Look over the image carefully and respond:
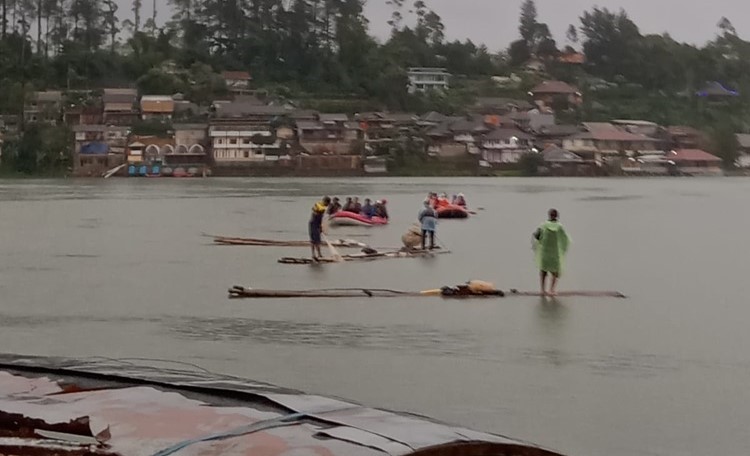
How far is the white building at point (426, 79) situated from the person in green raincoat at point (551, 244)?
87381 millimetres

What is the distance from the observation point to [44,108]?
8488 cm

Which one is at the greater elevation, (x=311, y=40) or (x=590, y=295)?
(x=311, y=40)

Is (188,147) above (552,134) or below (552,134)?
below

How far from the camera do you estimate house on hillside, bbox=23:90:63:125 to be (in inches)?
3295

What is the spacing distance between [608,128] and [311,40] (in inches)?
1053

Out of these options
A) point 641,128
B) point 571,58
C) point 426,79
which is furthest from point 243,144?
point 571,58

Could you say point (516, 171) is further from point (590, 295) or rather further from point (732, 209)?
point (590, 295)

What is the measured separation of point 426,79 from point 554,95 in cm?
1149

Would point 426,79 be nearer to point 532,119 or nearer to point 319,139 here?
point 532,119

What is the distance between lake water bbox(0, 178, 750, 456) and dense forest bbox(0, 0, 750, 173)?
225 feet

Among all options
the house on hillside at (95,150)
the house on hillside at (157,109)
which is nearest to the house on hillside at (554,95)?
the house on hillside at (157,109)

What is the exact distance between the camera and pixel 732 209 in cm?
4809

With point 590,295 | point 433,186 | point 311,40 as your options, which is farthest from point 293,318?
point 311,40

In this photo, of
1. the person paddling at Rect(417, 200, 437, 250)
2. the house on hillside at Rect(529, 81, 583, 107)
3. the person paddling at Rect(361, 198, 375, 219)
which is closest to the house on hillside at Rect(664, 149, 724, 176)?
the house on hillside at Rect(529, 81, 583, 107)
